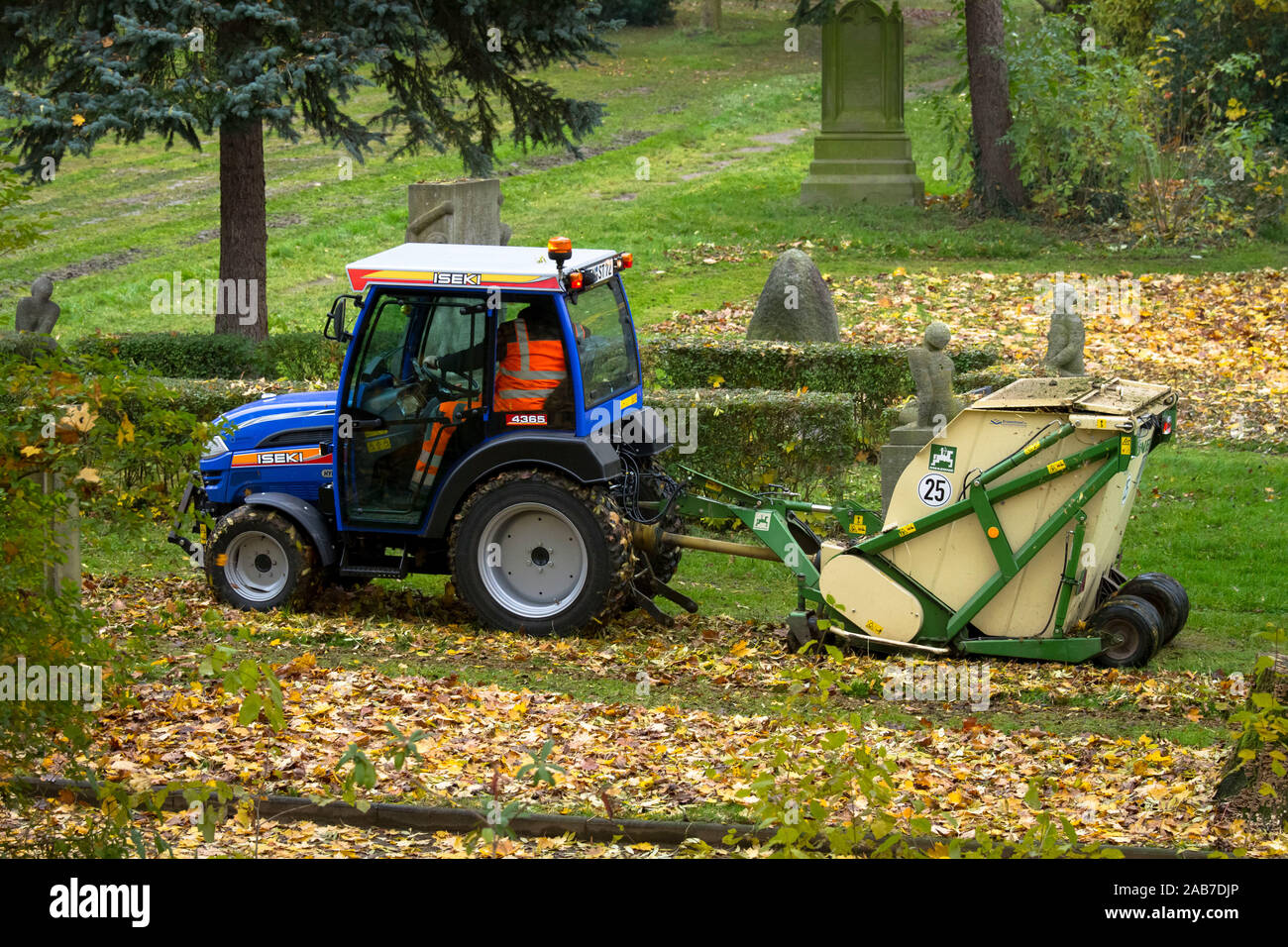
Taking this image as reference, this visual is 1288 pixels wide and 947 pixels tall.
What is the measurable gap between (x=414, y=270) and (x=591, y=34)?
324 inches

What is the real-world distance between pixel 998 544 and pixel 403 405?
3.98 m

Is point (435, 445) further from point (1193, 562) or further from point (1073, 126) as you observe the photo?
point (1073, 126)

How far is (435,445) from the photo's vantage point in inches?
382

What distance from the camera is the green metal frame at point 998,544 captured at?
27.8 ft

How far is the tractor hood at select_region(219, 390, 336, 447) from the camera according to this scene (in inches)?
402

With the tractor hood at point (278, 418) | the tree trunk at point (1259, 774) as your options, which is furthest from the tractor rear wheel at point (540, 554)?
the tree trunk at point (1259, 774)

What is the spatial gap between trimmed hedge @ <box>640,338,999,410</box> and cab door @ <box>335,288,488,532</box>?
580 centimetres

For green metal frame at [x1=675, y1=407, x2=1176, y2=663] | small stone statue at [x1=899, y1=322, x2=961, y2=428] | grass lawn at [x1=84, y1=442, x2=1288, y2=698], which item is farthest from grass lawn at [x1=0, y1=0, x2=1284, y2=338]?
green metal frame at [x1=675, y1=407, x2=1176, y2=663]

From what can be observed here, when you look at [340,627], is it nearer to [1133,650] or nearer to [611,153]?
[1133,650]

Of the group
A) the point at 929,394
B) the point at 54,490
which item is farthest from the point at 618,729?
the point at 929,394

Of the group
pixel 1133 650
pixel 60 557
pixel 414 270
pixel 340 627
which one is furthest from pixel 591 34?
pixel 60 557

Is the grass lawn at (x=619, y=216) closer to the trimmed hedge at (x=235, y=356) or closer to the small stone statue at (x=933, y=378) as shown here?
the trimmed hedge at (x=235, y=356)

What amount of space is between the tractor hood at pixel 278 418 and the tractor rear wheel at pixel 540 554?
139cm
